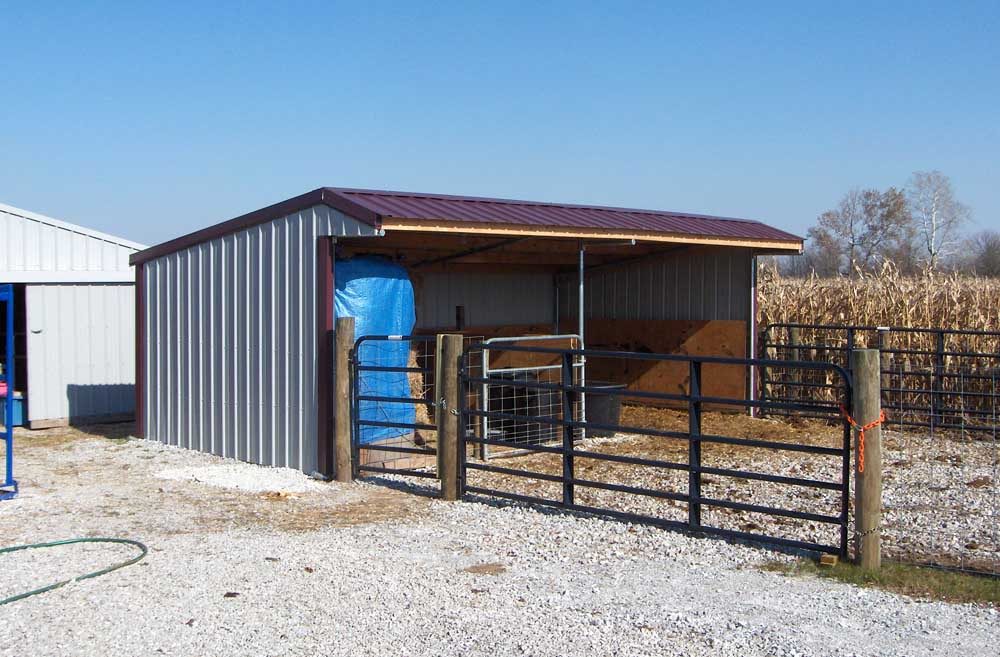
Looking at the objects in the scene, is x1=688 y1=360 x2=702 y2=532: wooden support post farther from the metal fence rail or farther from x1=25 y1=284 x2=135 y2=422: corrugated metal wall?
x1=25 y1=284 x2=135 y2=422: corrugated metal wall

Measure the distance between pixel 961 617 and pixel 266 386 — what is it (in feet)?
22.1

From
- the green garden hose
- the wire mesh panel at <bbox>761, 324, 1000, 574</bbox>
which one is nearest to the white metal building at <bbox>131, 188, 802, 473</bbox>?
the wire mesh panel at <bbox>761, 324, 1000, 574</bbox>

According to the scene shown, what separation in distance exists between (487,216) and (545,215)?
1.15 meters

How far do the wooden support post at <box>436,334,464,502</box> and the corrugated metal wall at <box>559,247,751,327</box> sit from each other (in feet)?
20.1

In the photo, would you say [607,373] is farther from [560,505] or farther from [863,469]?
[863,469]

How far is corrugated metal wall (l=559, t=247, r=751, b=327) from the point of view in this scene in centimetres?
1362

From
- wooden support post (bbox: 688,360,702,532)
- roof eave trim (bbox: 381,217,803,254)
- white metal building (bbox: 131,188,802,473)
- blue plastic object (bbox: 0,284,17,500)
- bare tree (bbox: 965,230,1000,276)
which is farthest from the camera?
bare tree (bbox: 965,230,1000,276)

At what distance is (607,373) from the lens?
49.1 feet

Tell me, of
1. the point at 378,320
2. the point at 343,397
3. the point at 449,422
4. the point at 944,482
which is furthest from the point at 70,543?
the point at 944,482

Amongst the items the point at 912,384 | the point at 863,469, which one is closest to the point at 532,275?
the point at 912,384

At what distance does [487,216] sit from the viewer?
9961 mm

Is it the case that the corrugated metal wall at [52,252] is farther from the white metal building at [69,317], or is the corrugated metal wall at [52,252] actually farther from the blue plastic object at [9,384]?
the blue plastic object at [9,384]

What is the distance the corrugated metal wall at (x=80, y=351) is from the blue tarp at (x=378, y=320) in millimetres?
5714

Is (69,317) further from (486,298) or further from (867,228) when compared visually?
(867,228)
